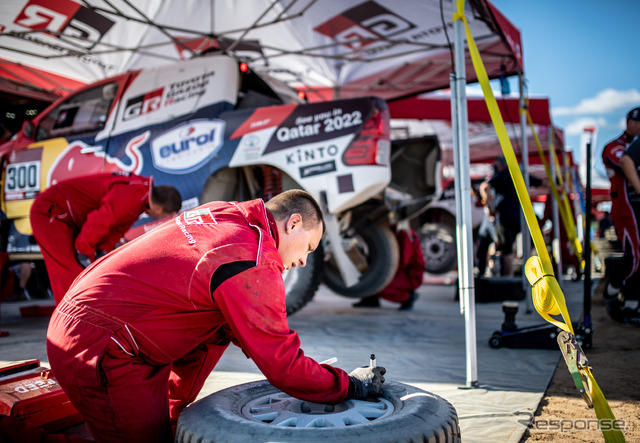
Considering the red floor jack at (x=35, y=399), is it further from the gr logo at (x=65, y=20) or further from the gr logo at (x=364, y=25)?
the gr logo at (x=364, y=25)

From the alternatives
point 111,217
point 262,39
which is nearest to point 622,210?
point 111,217

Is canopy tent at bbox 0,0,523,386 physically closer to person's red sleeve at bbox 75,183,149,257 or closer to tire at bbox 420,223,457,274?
person's red sleeve at bbox 75,183,149,257

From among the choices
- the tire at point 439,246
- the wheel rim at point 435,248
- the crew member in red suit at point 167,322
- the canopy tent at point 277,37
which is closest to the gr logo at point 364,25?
the canopy tent at point 277,37

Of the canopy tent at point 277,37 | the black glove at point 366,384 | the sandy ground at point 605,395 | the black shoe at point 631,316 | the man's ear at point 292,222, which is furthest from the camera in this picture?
the canopy tent at point 277,37

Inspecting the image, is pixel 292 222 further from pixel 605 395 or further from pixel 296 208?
pixel 605 395

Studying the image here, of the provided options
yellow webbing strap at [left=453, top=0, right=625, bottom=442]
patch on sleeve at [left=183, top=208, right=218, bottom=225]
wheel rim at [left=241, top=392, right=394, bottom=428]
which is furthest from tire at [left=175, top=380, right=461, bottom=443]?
patch on sleeve at [left=183, top=208, right=218, bottom=225]

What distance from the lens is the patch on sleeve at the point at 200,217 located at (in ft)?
4.94

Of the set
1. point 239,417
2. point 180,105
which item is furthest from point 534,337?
point 180,105

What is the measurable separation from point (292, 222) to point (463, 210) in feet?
4.05

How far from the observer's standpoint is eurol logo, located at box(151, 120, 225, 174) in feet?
12.5

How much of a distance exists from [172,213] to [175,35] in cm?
392

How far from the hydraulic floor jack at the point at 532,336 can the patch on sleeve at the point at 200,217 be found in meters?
2.40

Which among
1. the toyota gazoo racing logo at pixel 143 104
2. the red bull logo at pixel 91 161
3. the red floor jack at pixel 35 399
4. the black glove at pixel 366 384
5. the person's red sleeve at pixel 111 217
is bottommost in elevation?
the red floor jack at pixel 35 399

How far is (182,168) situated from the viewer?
3.84 metres
